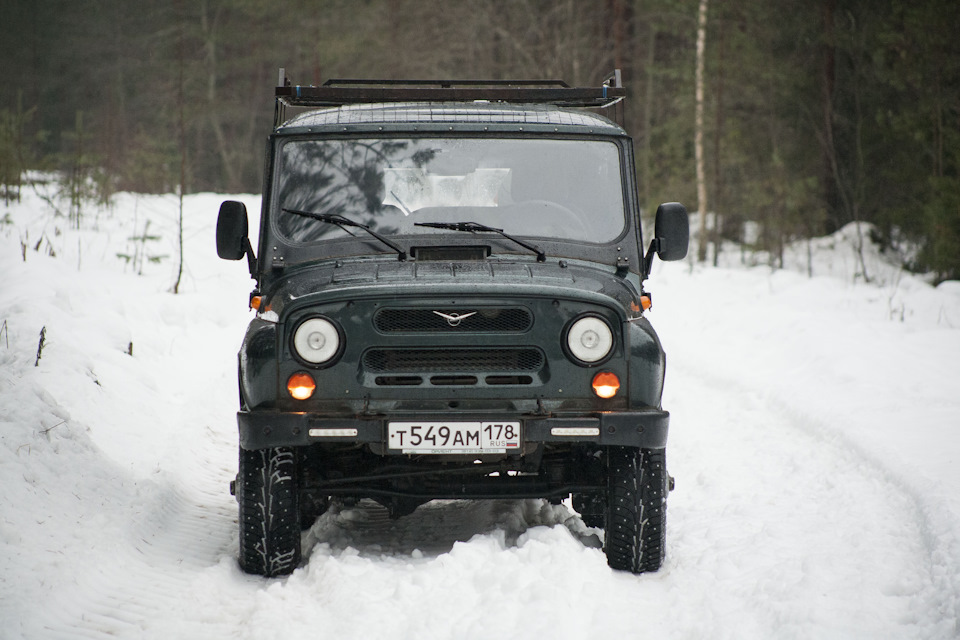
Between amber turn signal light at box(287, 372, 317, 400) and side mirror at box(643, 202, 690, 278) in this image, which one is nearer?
amber turn signal light at box(287, 372, 317, 400)

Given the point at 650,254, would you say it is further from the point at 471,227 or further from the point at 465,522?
the point at 465,522

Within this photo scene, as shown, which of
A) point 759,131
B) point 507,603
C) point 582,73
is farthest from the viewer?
point 582,73

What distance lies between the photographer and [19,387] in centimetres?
563

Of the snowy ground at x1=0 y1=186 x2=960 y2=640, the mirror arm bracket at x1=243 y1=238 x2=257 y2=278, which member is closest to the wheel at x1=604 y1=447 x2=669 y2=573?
the snowy ground at x1=0 y1=186 x2=960 y2=640

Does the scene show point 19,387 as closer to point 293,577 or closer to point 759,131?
point 293,577

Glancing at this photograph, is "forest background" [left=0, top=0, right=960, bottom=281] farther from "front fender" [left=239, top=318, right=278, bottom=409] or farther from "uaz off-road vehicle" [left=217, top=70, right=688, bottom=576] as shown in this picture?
"front fender" [left=239, top=318, right=278, bottom=409]

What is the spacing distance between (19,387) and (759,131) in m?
20.6

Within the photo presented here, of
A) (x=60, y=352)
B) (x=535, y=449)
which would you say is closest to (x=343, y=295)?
(x=535, y=449)

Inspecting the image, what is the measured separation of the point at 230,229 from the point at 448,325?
1.42 meters

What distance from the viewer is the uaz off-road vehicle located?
156 inches

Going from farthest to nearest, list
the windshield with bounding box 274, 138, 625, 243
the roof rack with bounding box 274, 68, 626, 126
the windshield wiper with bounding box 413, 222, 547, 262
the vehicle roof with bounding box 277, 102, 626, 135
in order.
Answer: the roof rack with bounding box 274, 68, 626, 126
the vehicle roof with bounding box 277, 102, 626, 135
the windshield with bounding box 274, 138, 625, 243
the windshield wiper with bounding box 413, 222, 547, 262

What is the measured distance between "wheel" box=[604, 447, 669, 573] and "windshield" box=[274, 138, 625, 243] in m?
1.24

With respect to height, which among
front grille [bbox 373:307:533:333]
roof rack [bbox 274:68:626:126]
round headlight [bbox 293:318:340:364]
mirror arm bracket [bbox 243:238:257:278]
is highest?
roof rack [bbox 274:68:626:126]

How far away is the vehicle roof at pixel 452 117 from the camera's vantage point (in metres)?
4.97
